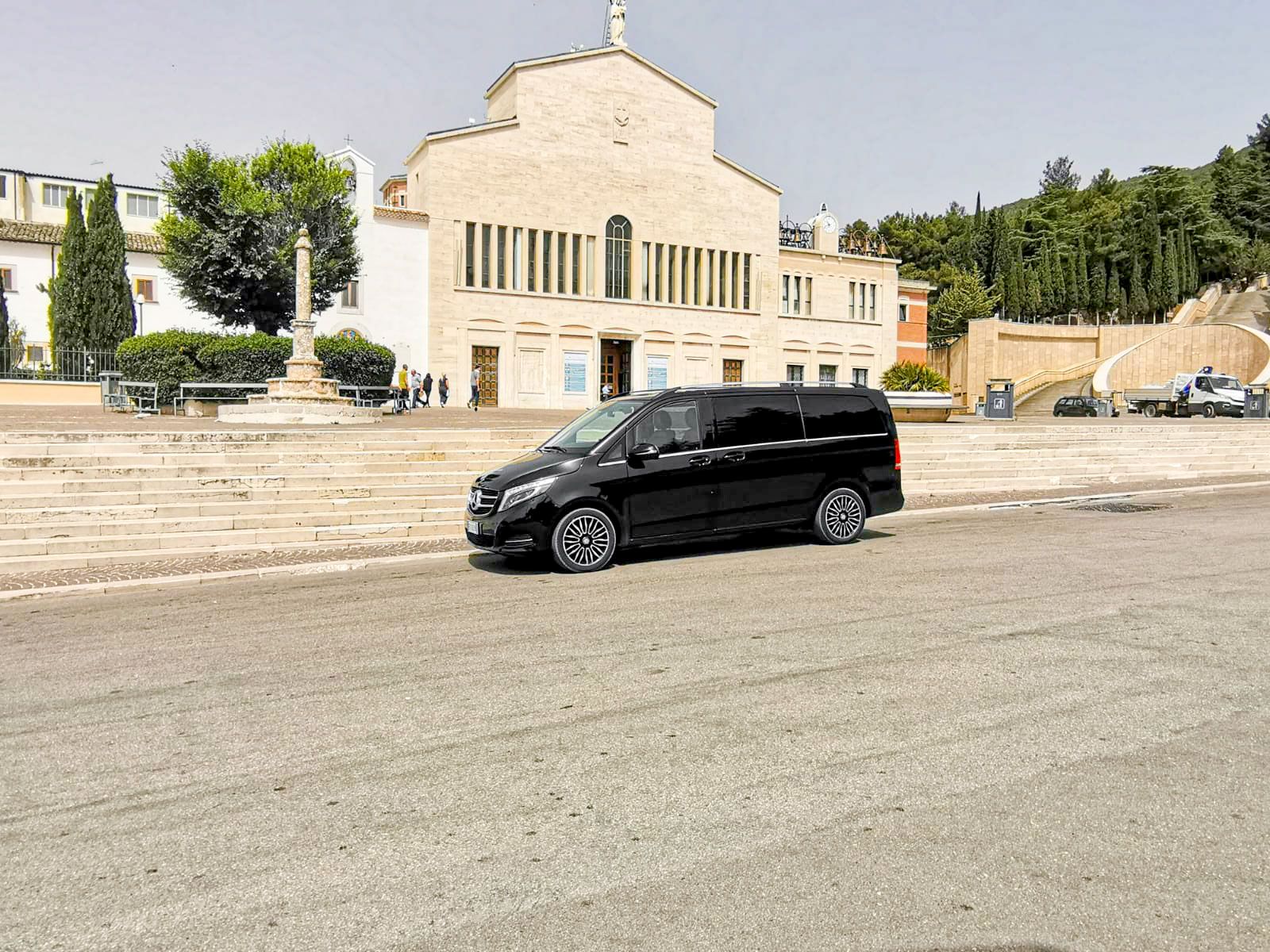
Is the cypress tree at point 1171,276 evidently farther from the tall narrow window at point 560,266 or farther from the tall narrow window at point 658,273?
the tall narrow window at point 560,266

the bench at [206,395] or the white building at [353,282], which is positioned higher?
the white building at [353,282]

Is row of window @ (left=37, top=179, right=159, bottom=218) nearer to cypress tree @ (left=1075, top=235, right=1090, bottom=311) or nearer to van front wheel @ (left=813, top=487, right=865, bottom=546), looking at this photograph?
van front wheel @ (left=813, top=487, right=865, bottom=546)

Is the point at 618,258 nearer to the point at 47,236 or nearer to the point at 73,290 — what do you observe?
the point at 73,290

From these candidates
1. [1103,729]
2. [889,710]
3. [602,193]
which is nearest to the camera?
[1103,729]

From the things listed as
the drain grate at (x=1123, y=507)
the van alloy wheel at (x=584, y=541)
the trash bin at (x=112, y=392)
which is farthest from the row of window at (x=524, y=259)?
the van alloy wheel at (x=584, y=541)

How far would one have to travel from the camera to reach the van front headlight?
10.1m

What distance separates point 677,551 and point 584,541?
169cm

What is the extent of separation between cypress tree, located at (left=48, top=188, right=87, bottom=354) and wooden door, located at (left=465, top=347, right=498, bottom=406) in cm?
1669

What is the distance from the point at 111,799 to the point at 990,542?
9975 millimetres

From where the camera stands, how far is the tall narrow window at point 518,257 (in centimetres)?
4775

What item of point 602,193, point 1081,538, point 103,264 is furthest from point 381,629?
point 602,193

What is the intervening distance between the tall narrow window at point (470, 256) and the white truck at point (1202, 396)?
3260 centimetres

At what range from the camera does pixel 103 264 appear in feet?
137

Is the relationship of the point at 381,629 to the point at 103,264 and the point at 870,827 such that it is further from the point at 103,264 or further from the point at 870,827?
the point at 103,264
